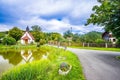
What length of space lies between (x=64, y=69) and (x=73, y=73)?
0.54 metres

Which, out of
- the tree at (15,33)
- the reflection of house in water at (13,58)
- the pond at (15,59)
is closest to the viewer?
the pond at (15,59)

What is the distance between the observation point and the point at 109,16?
57.9 ft

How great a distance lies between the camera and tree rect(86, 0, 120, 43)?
1723cm

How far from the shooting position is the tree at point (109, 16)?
17234mm

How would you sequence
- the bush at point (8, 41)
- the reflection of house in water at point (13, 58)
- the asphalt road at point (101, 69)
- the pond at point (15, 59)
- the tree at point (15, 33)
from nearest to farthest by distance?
the asphalt road at point (101, 69)
the pond at point (15, 59)
the reflection of house in water at point (13, 58)
the bush at point (8, 41)
the tree at point (15, 33)

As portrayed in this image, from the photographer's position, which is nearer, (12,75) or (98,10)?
(12,75)

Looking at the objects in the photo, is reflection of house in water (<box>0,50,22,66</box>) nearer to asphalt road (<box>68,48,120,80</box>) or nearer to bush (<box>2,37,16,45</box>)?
asphalt road (<box>68,48,120,80</box>)

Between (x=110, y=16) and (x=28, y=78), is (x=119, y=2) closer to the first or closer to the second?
(x=110, y=16)

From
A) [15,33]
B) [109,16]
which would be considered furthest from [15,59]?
[15,33]

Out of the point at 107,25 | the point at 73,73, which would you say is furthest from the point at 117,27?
the point at 73,73

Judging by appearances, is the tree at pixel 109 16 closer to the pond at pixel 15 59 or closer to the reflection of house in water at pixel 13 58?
the pond at pixel 15 59

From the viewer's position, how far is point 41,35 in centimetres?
6769

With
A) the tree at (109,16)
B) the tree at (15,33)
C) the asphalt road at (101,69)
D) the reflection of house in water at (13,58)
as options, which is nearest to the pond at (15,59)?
the reflection of house in water at (13,58)

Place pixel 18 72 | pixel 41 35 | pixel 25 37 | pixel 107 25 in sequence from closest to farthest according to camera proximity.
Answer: pixel 18 72
pixel 107 25
pixel 25 37
pixel 41 35
